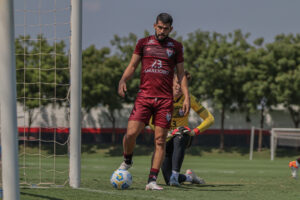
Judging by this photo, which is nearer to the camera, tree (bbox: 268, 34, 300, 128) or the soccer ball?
the soccer ball

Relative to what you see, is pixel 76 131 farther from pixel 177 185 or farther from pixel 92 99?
pixel 92 99

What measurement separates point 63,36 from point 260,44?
33124mm

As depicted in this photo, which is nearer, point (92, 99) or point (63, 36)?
point (63, 36)

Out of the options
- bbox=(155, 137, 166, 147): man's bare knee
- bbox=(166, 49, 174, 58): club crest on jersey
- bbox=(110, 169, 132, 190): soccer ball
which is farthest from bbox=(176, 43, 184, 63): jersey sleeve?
bbox=(110, 169, 132, 190): soccer ball

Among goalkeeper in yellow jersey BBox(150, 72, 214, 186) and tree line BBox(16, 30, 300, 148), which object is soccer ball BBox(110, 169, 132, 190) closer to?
goalkeeper in yellow jersey BBox(150, 72, 214, 186)

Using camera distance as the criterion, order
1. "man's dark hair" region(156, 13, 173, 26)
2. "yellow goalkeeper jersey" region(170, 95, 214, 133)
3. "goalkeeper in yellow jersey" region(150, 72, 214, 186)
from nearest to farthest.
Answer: "man's dark hair" region(156, 13, 173, 26) < "goalkeeper in yellow jersey" region(150, 72, 214, 186) < "yellow goalkeeper jersey" region(170, 95, 214, 133)

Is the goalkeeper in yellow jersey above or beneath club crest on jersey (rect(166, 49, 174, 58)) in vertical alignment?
beneath

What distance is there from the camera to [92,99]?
114 ft

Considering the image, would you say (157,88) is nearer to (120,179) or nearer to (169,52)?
(169,52)

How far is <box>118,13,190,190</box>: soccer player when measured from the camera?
19.0 ft

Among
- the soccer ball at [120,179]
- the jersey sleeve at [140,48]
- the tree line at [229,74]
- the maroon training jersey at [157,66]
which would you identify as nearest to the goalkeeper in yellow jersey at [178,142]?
the soccer ball at [120,179]

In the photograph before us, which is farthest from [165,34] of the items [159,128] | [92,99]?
[92,99]

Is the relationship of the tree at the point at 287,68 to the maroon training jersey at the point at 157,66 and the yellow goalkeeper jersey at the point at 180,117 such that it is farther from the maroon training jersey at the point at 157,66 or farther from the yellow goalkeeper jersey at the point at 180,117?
the maroon training jersey at the point at 157,66

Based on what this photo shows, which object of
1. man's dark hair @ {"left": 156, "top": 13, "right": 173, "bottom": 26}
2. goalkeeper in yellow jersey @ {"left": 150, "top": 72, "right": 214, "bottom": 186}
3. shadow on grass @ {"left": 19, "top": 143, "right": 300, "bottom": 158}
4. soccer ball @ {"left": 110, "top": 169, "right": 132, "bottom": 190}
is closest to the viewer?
man's dark hair @ {"left": 156, "top": 13, "right": 173, "bottom": 26}
